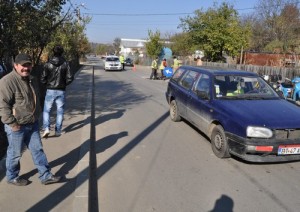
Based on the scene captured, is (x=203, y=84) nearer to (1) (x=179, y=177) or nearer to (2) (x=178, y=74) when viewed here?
(2) (x=178, y=74)

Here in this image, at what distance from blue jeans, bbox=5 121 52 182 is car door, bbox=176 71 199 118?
4.32 meters

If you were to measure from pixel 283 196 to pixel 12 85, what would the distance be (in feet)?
12.4

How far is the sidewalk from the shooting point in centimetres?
418

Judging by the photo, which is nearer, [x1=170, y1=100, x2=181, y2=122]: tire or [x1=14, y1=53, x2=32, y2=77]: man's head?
[x1=14, y1=53, x2=32, y2=77]: man's head

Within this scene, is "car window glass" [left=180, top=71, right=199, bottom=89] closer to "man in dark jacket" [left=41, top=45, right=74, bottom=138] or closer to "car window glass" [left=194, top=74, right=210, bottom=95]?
"car window glass" [left=194, top=74, right=210, bottom=95]

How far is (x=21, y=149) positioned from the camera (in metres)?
4.59

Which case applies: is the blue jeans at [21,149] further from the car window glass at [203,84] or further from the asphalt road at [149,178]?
the car window glass at [203,84]

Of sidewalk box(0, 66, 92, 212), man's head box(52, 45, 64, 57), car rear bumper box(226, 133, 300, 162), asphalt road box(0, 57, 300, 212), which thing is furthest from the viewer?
man's head box(52, 45, 64, 57)

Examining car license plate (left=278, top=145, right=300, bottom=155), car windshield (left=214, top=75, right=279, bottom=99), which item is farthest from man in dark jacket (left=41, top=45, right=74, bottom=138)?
car license plate (left=278, top=145, right=300, bottom=155)

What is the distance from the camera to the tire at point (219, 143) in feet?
20.6

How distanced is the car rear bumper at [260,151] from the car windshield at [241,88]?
4.64ft

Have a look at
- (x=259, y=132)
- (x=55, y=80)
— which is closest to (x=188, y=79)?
(x=55, y=80)

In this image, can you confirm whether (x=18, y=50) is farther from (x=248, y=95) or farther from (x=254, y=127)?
(x=254, y=127)

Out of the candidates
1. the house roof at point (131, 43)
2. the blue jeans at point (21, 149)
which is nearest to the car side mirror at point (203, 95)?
the blue jeans at point (21, 149)
